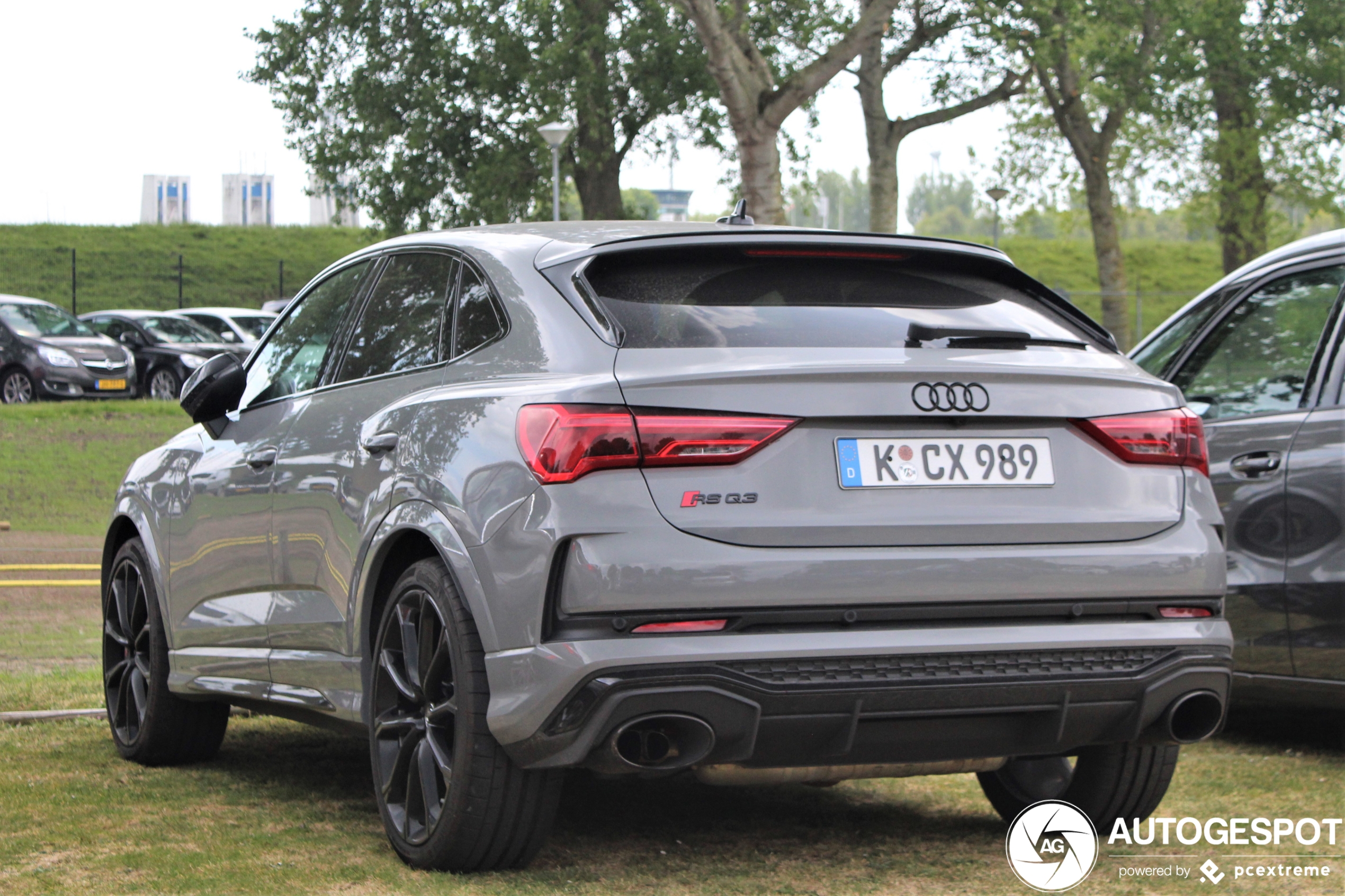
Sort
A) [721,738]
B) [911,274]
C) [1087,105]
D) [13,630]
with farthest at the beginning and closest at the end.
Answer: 1. [1087,105]
2. [13,630]
3. [911,274]
4. [721,738]

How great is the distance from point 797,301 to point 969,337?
0.43m

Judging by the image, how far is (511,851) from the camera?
161 inches

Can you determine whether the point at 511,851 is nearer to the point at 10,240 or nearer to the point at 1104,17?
the point at 1104,17

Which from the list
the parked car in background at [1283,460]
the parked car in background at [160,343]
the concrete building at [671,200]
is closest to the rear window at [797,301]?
the parked car in background at [1283,460]

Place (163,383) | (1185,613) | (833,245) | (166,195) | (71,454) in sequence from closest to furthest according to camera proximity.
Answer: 1. (1185,613)
2. (833,245)
3. (71,454)
4. (163,383)
5. (166,195)

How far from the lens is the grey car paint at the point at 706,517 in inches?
144

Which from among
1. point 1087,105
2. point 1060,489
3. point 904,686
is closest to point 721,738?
point 904,686

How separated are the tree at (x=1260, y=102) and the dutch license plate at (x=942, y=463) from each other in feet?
87.7

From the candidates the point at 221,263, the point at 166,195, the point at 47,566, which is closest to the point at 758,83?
the point at 47,566

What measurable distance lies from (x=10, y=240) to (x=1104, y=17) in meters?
46.1

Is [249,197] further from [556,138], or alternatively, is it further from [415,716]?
[415,716]

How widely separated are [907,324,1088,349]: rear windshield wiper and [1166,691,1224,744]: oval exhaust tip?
975 millimetres

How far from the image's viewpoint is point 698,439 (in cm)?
370

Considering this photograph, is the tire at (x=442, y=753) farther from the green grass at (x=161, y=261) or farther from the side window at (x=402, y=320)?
the green grass at (x=161, y=261)
